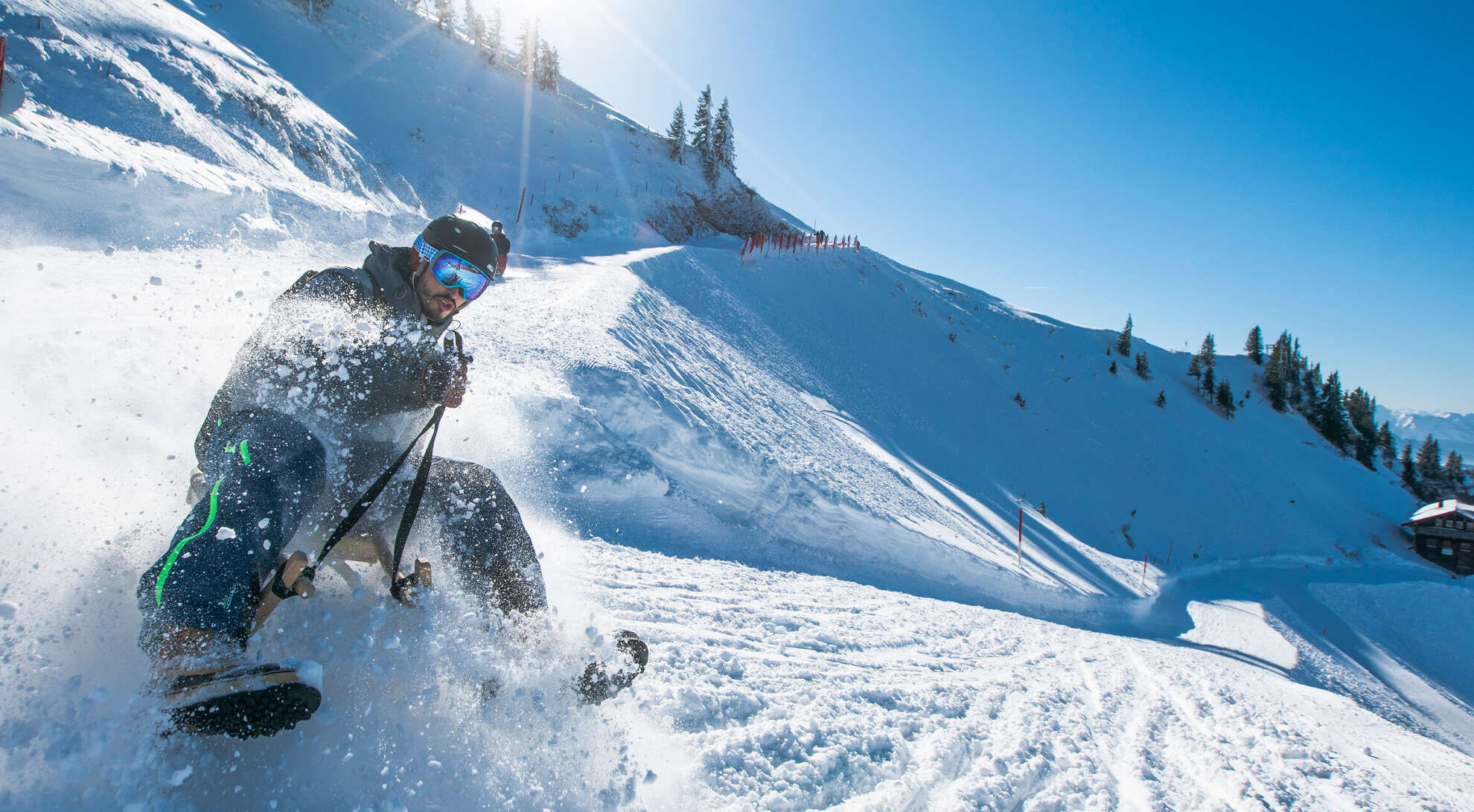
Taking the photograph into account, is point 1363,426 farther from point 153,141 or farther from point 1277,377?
point 153,141

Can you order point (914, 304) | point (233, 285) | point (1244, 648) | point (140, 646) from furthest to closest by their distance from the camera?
point (914, 304), point (1244, 648), point (233, 285), point (140, 646)

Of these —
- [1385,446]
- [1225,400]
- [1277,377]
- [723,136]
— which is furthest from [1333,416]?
[723,136]

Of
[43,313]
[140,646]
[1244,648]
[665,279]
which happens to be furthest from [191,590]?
[1244,648]

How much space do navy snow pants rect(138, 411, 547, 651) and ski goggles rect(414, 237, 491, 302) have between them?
85cm

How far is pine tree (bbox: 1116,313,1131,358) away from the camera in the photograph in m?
35.6

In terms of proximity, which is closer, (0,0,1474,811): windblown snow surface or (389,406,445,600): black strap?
(0,0,1474,811): windblown snow surface

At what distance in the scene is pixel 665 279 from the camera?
15.0m

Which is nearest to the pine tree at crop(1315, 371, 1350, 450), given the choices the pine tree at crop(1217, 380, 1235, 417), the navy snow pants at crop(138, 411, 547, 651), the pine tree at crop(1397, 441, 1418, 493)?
the pine tree at crop(1397, 441, 1418, 493)

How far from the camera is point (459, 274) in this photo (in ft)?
8.70

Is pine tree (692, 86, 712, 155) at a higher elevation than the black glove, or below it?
higher

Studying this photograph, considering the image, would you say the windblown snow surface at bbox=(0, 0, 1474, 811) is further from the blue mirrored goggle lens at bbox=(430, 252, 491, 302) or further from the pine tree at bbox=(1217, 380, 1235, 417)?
the pine tree at bbox=(1217, 380, 1235, 417)

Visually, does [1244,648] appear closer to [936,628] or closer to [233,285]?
[936,628]

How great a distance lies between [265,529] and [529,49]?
53090 mm

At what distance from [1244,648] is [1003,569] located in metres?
6.83
